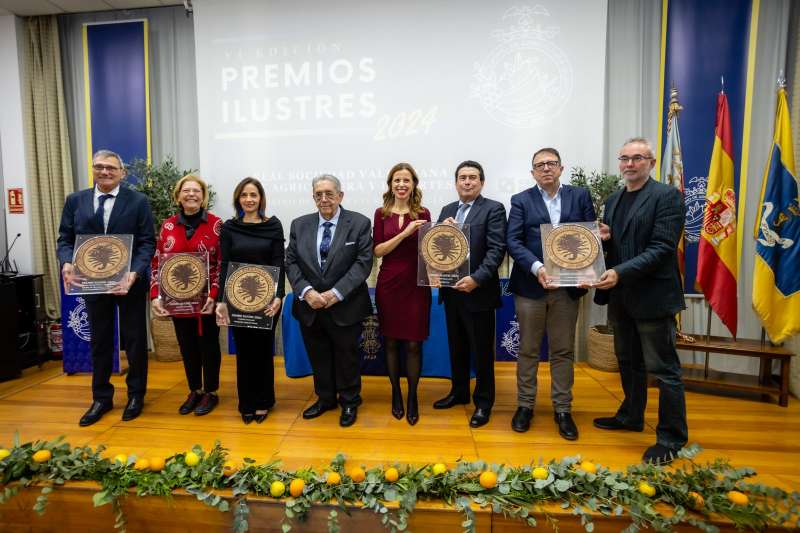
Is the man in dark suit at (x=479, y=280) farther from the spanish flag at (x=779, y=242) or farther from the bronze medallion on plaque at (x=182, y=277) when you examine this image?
the spanish flag at (x=779, y=242)

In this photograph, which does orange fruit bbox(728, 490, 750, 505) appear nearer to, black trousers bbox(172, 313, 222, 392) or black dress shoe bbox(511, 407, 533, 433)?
black dress shoe bbox(511, 407, 533, 433)

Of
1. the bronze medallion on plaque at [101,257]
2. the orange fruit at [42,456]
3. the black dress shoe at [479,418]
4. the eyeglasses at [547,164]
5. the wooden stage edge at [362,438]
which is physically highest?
the eyeglasses at [547,164]

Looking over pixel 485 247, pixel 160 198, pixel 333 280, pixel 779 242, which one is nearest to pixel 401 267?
pixel 333 280

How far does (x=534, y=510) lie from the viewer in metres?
1.81

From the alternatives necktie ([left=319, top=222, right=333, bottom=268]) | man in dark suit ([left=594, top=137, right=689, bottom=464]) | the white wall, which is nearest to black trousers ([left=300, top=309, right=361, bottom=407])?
necktie ([left=319, top=222, right=333, bottom=268])

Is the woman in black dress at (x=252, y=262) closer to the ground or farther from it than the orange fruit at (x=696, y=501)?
farther from it

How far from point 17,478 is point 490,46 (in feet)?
14.5

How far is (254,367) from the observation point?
2.70 meters

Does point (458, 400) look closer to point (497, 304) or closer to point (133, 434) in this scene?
point (497, 304)

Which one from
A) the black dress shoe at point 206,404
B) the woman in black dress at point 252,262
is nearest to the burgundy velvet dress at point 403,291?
the woman in black dress at point 252,262

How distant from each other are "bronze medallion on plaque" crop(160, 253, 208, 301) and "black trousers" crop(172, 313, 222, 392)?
7.8 inches

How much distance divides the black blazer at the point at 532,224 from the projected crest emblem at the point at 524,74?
170 centimetres

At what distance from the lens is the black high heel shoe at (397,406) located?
107 inches

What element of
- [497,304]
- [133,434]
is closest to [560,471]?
[497,304]
